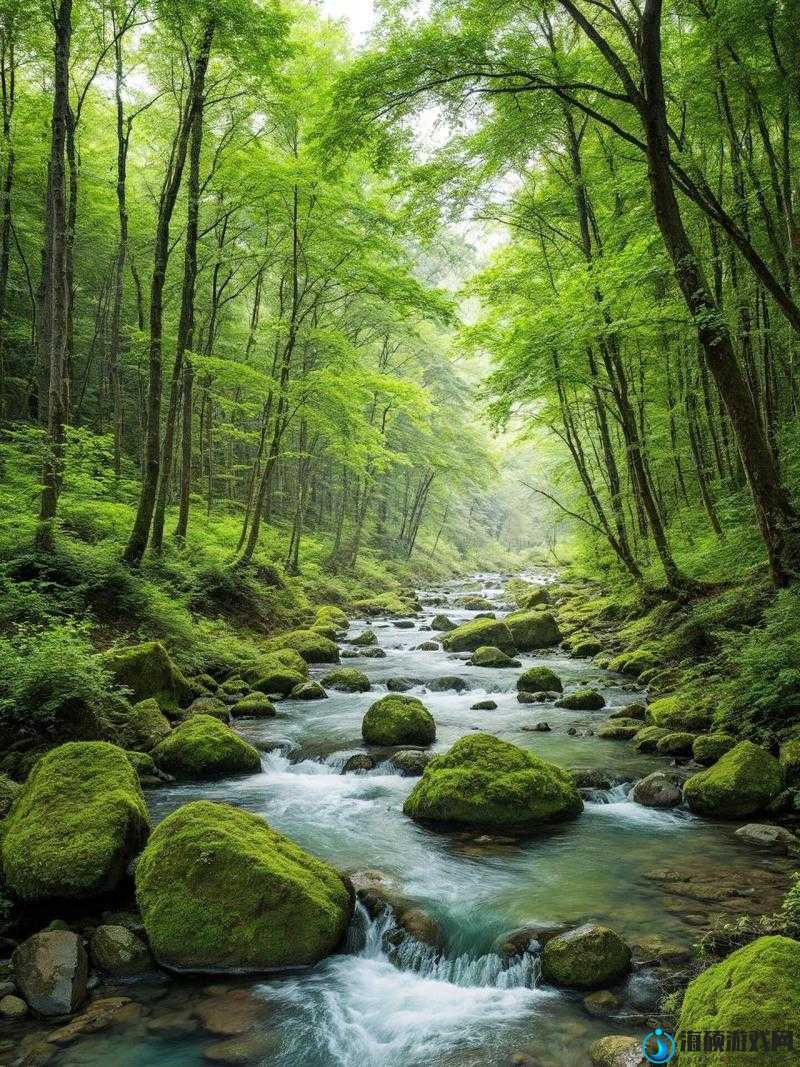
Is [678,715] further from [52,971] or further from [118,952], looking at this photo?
[52,971]

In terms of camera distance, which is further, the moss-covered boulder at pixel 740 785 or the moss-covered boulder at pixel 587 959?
the moss-covered boulder at pixel 740 785

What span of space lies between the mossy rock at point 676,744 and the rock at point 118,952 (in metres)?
6.57

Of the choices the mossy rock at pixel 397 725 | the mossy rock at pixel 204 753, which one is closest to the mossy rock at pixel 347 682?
the mossy rock at pixel 397 725

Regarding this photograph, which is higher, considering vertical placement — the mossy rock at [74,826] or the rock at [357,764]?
the mossy rock at [74,826]

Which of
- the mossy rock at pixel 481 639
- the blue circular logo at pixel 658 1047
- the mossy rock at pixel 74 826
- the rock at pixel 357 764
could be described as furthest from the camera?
the mossy rock at pixel 481 639

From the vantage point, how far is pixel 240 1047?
3779 millimetres

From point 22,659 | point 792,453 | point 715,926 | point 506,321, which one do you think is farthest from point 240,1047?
point 506,321

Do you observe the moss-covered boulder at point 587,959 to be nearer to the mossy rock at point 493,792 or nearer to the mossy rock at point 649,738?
the mossy rock at point 493,792

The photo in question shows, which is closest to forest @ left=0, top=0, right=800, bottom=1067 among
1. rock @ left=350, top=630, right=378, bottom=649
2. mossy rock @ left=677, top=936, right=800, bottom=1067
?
mossy rock @ left=677, top=936, right=800, bottom=1067

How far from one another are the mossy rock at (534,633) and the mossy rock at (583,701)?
19.9 feet

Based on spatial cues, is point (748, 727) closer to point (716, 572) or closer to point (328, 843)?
point (328, 843)

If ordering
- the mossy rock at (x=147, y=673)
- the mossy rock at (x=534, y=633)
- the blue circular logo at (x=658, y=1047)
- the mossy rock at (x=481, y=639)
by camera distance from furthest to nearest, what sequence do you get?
the mossy rock at (x=534, y=633) < the mossy rock at (x=481, y=639) < the mossy rock at (x=147, y=673) < the blue circular logo at (x=658, y=1047)

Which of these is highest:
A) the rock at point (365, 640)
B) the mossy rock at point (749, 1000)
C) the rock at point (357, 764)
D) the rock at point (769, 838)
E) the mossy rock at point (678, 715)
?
the mossy rock at point (749, 1000)

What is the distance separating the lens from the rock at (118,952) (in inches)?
169
